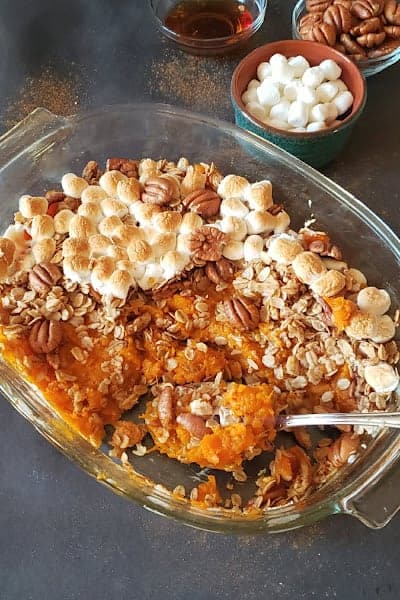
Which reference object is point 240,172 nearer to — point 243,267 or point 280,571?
point 243,267

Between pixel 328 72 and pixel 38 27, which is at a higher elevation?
pixel 38 27

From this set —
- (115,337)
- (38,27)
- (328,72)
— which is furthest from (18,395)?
(38,27)

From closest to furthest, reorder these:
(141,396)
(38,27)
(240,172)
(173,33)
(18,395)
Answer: (18,395), (141,396), (240,172), (173,33), (38,27)

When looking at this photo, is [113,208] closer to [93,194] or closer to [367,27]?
[93,194]

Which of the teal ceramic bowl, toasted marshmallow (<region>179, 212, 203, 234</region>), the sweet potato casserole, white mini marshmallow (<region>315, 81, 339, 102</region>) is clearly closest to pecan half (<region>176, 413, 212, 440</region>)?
the sweet potato casserole

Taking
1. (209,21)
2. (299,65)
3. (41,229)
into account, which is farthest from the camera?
Result: (209,21)

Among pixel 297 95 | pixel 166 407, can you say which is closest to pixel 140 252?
pixel 166 407
